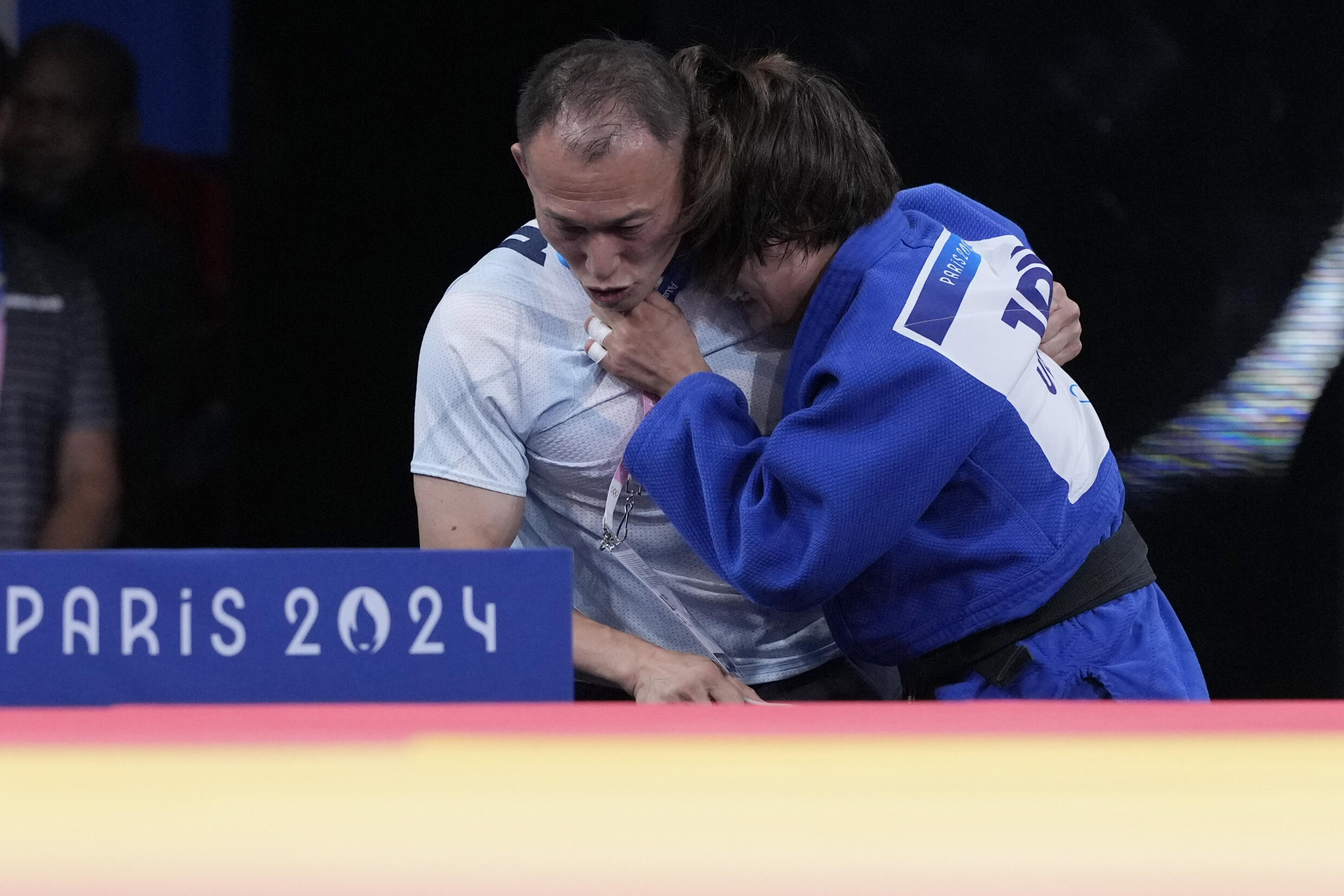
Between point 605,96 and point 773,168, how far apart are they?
6.1 inches

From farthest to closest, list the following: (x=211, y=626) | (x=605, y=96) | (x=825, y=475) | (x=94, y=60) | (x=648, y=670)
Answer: (x=94, y=60) < (x=648, y=670) < (x=605, y=96) < (x=825, y=475) < (x=211, y=626)

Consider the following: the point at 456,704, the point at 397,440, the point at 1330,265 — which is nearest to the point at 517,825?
the point at 456,704

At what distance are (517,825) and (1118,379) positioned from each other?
6.74 feet

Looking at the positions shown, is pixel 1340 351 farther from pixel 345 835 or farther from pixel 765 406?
pixel 345 835

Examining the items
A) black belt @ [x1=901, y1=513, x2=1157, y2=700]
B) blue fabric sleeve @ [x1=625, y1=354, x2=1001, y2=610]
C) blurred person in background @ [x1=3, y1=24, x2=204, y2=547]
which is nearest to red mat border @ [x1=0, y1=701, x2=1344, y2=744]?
blue fabric sleeve @ [x1=625, y1=354, x2=1001, y2=610]

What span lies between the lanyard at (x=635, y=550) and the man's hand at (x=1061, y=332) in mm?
398

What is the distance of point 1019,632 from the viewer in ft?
3.83

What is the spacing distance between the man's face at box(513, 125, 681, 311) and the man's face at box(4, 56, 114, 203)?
4.57 ft

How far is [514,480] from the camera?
1244 millimetres

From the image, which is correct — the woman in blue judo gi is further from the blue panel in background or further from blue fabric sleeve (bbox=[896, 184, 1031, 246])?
the blue panel in background

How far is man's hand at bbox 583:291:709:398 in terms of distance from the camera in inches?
46.6

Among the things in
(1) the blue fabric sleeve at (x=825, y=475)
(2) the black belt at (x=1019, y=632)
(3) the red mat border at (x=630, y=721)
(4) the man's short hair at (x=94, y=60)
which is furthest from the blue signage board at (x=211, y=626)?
(4) the man's short hair at (x=94, y=60)

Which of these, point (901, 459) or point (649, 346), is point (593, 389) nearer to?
point (649, 346)

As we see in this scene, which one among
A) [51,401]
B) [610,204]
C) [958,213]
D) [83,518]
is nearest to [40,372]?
[51,401]
